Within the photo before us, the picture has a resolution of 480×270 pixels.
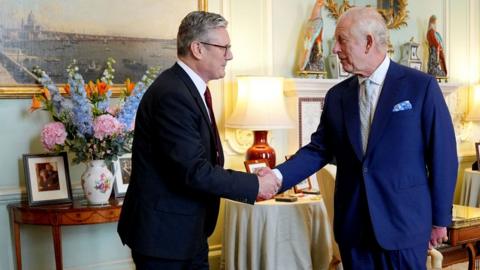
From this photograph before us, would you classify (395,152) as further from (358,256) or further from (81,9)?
(81,9)

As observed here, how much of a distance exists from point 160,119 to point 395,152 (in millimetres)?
863

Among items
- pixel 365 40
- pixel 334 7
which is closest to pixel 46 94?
pixel 365 40

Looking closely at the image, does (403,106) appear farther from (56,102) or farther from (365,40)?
(56,102)

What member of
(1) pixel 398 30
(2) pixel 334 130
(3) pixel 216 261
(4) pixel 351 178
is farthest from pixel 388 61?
(1) pixel 398 30

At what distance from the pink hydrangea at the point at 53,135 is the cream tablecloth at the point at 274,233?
1.19 m

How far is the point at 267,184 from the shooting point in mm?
2297

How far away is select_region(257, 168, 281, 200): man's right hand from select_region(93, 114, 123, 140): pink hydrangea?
1095mm

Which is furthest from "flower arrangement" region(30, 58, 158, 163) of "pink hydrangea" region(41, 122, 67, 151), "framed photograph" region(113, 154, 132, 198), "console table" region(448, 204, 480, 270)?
"console table" region(448, 204, 480, 270)

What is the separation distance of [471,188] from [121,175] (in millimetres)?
3243

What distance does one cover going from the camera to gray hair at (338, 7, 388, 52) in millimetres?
2119

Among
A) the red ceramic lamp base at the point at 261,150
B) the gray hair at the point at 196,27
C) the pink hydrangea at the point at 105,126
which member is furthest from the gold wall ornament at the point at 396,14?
the gray hair at the point at 196,27

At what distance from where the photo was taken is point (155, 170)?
1957 mm

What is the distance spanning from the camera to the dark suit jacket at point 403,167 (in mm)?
2006

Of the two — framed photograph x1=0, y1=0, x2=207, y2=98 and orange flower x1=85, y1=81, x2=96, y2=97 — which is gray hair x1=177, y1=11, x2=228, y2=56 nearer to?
orange flower x1=85, y1=81, x2=96, y2=97
